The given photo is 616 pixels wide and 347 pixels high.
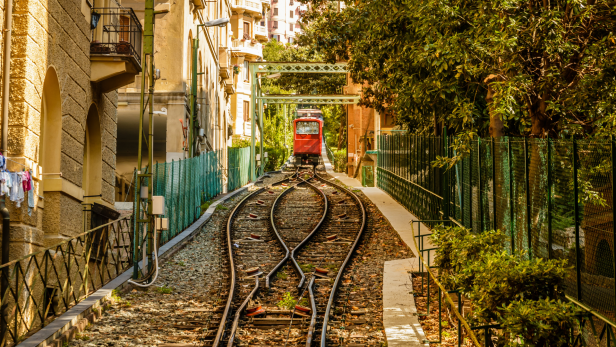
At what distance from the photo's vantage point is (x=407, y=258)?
1544cm

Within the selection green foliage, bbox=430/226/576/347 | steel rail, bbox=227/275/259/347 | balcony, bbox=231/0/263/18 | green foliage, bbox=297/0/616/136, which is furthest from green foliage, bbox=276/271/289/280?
balcony, bbox=231/0/263/18

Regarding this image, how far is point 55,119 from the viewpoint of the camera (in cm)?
1357

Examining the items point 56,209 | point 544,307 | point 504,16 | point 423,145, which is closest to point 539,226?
point 544,307

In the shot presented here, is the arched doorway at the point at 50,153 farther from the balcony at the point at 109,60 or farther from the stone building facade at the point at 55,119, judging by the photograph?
the balcony at the point at 109,60

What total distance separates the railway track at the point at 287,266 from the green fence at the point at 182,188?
1433mm

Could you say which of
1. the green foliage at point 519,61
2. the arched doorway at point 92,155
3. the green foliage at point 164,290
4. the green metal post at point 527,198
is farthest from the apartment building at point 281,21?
the green metal post at point 527,198

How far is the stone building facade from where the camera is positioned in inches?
452

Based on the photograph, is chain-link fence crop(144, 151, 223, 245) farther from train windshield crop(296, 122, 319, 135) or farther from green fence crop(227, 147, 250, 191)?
train windshield crop(296, 122, 319, 135)

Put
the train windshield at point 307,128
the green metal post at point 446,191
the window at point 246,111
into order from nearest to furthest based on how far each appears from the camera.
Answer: the green metal post at point 446,191 → the train windshield at point 307,128 → the window at point 246,111

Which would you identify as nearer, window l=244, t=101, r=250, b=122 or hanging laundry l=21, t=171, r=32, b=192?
hanging laundry l=21, t=171, r=32, b=192

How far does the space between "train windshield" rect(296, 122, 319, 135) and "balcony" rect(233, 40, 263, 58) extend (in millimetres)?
8065

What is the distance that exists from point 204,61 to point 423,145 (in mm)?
16289

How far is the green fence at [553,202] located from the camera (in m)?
7.07

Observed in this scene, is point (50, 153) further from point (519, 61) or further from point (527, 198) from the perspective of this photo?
point (519, 61)
